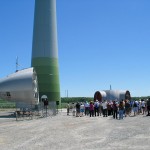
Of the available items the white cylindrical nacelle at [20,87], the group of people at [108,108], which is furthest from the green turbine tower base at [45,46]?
the group of people at [108,108]

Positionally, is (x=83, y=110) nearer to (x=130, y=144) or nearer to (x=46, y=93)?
(x=46, y=93)

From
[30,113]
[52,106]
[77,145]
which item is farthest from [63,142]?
[52,106]

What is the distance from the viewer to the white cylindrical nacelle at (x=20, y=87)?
123ft

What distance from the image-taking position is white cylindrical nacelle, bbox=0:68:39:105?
1470 inches

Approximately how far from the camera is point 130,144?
1432 centimetres

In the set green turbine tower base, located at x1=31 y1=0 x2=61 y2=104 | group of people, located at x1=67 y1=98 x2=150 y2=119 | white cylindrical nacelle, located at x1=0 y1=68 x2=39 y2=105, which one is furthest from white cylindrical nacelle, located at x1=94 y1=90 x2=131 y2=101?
white cylindrical nacelle, located at x1=0 y1=68 x2=39 y2=105

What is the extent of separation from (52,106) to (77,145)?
27521 millimetres

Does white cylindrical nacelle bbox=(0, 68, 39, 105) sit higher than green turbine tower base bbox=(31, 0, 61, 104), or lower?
lower

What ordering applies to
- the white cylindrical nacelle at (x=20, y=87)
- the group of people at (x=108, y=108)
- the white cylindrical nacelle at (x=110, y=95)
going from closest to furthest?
1. the group of people at (x=108, y=108)
2. the white cylindrical nacelle at (x=20, y=87)
3. the white cylindrical nacelle at (x=110, y=95)

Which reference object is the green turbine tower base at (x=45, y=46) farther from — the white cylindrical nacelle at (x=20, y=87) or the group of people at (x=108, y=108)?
the group of people at (x=108, y=108)

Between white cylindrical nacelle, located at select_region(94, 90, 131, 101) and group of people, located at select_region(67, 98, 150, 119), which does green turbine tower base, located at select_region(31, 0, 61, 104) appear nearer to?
white cylindrical nacelle, located at select_region(94, 90, 131, 101)

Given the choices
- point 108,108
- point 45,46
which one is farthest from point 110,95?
point 108,108

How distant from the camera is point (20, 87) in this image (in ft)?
123

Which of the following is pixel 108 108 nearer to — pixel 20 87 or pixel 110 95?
pixel 20 87
